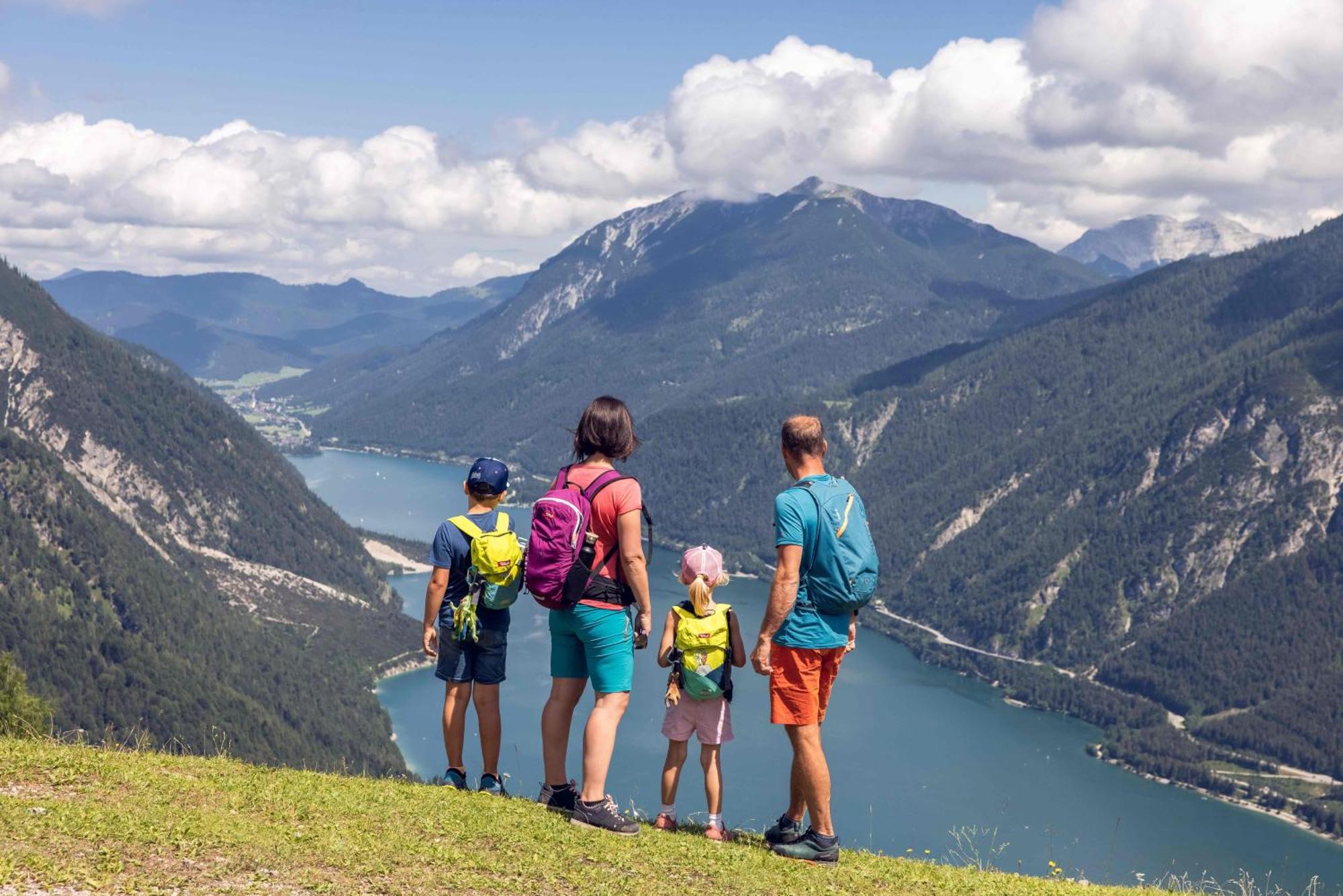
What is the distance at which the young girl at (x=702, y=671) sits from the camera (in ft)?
52.7

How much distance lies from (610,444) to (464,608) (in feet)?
10.1

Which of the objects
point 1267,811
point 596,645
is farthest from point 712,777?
point 1267,811

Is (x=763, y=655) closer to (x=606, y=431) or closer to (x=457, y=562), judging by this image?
(x=606, y=431)

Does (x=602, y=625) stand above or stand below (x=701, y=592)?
below

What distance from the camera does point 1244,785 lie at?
19888 cm

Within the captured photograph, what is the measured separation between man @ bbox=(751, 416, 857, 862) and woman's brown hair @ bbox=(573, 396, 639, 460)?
1.99 m

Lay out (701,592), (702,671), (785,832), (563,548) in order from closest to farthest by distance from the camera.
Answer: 1. (563,548)
2. (701,592)
3. (785,832)
4. (702,671)

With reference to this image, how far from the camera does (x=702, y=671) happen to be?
637 inches

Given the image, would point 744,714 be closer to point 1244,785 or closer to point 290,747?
point 290,747

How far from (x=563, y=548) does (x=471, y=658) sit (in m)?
2.78

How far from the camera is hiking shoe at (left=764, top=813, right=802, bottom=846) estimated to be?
627 inches

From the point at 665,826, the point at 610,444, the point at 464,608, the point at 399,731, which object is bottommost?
the point at 399,731

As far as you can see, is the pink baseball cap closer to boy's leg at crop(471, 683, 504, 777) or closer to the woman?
the woman

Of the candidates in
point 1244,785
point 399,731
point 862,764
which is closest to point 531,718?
point 399,731
